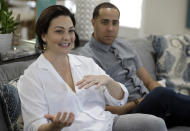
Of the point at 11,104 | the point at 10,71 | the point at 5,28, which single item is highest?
the point at 5,28

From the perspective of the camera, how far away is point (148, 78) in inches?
81.0

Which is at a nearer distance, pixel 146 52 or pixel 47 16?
pixel 47 16

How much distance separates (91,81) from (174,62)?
116 centimetres

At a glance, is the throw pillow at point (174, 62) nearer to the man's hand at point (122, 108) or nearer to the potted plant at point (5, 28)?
the man's hand at point (122, 108)

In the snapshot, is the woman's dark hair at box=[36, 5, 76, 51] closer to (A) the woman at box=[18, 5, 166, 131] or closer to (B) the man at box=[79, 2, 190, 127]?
(A) the woman at box=[18, 5, 166, 131]

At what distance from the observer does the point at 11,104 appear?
1.33 m

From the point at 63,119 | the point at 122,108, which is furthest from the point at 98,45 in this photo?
the point at 63,119

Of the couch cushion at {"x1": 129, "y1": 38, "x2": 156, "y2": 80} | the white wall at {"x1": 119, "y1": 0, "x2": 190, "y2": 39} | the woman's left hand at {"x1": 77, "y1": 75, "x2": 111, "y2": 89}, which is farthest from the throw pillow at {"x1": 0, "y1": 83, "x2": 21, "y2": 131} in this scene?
the white wall at {"x1": 119, "y1": 0, "x2": 190, "y2": 39}

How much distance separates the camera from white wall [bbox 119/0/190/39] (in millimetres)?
3061

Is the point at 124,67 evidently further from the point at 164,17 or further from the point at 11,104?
the point at 164,17

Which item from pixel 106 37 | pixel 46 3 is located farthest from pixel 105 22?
pixel 46 3

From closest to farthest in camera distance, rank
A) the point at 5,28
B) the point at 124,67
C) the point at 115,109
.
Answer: the point at 115,109, the point at 5,28, the point at 124,67

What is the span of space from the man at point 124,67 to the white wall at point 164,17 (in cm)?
126

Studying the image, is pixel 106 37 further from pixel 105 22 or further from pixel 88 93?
pixel 88 93
